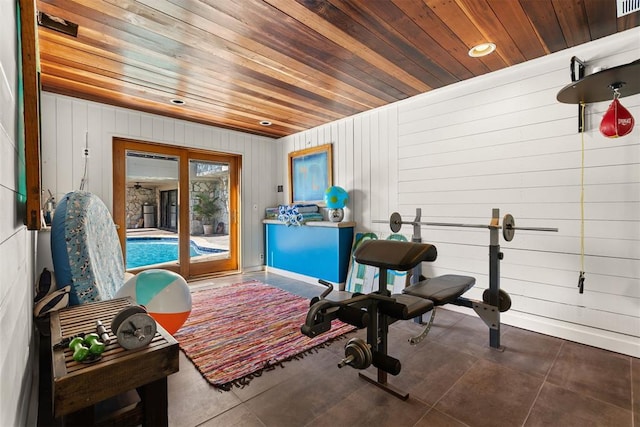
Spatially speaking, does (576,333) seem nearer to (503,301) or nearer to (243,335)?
(503,301)

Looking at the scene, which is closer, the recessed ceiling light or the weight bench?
the weight bench

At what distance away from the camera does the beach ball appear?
219cm

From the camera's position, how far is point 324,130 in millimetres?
4840

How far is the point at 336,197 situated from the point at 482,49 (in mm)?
2385

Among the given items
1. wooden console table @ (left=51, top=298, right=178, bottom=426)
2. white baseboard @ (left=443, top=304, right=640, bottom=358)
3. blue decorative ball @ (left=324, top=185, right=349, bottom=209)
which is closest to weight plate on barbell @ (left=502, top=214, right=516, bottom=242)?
white baseboard @ (left=443, top=304, right=640, bottom=358)

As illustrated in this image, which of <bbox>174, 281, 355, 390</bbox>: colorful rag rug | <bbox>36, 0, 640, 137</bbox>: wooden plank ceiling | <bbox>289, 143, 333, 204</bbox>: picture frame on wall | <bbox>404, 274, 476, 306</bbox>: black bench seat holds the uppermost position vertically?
<bbox>36, 0, 640, 137</bbox>: wooden plank ceiling

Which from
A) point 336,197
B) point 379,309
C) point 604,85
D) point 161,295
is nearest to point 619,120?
point 604,85

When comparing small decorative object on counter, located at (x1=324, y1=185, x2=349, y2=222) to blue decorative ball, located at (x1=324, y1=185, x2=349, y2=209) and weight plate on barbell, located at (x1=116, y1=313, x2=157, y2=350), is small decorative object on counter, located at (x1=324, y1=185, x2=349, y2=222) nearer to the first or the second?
blue decorative ball, located at (x1=324, y1=185, x2=349, y2=209)

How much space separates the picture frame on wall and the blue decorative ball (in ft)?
1.36

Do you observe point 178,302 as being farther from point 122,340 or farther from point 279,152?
point 279,152

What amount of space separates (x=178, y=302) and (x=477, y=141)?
127 inches

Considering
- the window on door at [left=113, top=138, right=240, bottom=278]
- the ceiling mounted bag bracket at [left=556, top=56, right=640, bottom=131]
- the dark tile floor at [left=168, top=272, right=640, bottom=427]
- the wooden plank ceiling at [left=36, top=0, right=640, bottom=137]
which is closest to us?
the dark tile floor at [left=168, top=272, right=640, bottom=427]

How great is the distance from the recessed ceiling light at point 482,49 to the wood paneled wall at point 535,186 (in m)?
0.51

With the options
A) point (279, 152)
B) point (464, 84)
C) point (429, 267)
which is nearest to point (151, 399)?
point (429, 267)
